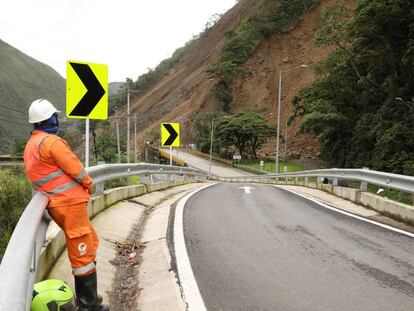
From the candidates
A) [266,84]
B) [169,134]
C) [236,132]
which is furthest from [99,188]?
[266,84]

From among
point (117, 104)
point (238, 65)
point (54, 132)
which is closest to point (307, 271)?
point (54, 132)

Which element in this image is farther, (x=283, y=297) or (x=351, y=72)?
(x=351, y=72)

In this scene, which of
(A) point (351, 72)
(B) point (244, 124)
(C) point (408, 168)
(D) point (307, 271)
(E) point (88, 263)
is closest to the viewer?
(E) point (88, 263)

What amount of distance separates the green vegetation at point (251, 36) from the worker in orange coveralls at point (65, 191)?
3054 inches

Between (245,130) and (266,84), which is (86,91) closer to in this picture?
(245,130)

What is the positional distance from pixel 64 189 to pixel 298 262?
3.12 metres

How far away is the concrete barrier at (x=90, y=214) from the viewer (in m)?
4.11

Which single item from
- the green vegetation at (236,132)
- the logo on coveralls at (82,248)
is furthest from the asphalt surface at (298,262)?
the green vegetation at (236,132)

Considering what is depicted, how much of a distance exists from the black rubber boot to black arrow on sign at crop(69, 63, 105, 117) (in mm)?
4038

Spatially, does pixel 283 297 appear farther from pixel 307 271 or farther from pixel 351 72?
pixel 351 72

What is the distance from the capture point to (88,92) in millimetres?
7309

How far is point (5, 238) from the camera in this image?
17.0 feet

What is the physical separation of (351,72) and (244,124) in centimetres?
2698

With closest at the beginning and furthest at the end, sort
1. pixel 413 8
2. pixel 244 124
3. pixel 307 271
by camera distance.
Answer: pixel 307 271, pixel 413 8, pixel 244 124
